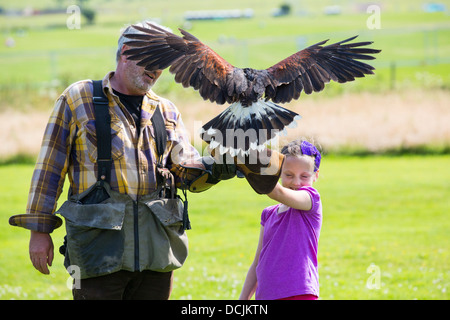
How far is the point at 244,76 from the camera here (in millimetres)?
3473

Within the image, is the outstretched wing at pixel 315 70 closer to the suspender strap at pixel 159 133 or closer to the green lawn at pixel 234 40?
the suspender strap at pixel 159 133

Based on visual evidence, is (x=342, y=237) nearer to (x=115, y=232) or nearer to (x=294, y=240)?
(x=294, y=240)

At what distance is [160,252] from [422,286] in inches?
142

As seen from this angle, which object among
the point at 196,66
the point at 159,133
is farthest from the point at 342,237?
the point at 196,66

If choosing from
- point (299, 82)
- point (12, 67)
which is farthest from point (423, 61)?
point (299, 82)

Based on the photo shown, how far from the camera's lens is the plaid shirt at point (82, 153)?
3457mm

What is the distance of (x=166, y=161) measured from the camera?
3756 mm

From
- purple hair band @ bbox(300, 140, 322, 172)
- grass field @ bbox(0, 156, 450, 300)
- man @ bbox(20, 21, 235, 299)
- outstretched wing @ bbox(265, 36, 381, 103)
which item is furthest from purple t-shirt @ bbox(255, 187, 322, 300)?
grass field @ bbox(0, 156, 450, 300)

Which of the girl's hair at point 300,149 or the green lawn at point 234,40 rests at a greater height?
the green lawn at point 234,40

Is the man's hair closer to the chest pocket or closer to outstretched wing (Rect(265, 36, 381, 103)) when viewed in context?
the chest pocket

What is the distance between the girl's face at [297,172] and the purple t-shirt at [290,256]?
63mm

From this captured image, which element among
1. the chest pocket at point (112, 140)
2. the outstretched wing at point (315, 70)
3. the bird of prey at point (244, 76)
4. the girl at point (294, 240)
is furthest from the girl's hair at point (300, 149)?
the chest pocket at point (112, 140)

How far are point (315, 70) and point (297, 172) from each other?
666mm

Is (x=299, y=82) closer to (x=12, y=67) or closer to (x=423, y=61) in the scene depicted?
(x=423, y=61)
